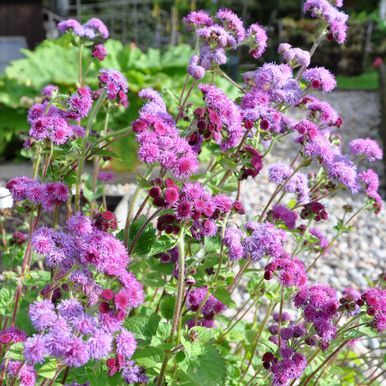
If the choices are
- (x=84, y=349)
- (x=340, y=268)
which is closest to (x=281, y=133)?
(x=84, y=349)

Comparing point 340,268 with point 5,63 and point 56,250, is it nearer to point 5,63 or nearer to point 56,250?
point 56,250

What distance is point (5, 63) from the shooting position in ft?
24.7

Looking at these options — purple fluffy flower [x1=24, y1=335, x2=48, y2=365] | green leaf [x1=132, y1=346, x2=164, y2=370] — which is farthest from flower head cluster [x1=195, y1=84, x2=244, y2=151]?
purple fluffy flower [x1=24, y1=335, x2=48, y2=365]

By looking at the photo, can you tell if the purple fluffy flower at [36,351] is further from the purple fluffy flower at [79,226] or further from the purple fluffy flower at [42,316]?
the purple fluffy flower at [79,226]

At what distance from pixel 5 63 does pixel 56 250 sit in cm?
662

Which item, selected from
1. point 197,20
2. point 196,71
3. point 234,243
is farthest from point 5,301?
point 197,20

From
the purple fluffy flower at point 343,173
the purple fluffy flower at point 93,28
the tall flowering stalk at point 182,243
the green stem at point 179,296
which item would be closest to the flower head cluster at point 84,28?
the purple fluffy flower at point 93,28

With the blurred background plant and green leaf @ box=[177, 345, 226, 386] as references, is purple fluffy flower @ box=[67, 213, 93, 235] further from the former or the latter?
the blurred background plant

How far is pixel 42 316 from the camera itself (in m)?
1.25

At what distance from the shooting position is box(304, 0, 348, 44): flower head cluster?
225cm

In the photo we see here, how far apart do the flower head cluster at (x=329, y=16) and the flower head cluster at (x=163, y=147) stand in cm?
96

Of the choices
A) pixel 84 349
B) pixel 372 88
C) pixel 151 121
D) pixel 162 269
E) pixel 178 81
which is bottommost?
pixel 372 88

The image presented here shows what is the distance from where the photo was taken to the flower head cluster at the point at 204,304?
1.91 metres

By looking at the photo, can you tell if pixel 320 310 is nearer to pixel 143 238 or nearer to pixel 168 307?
pixel 143 238
